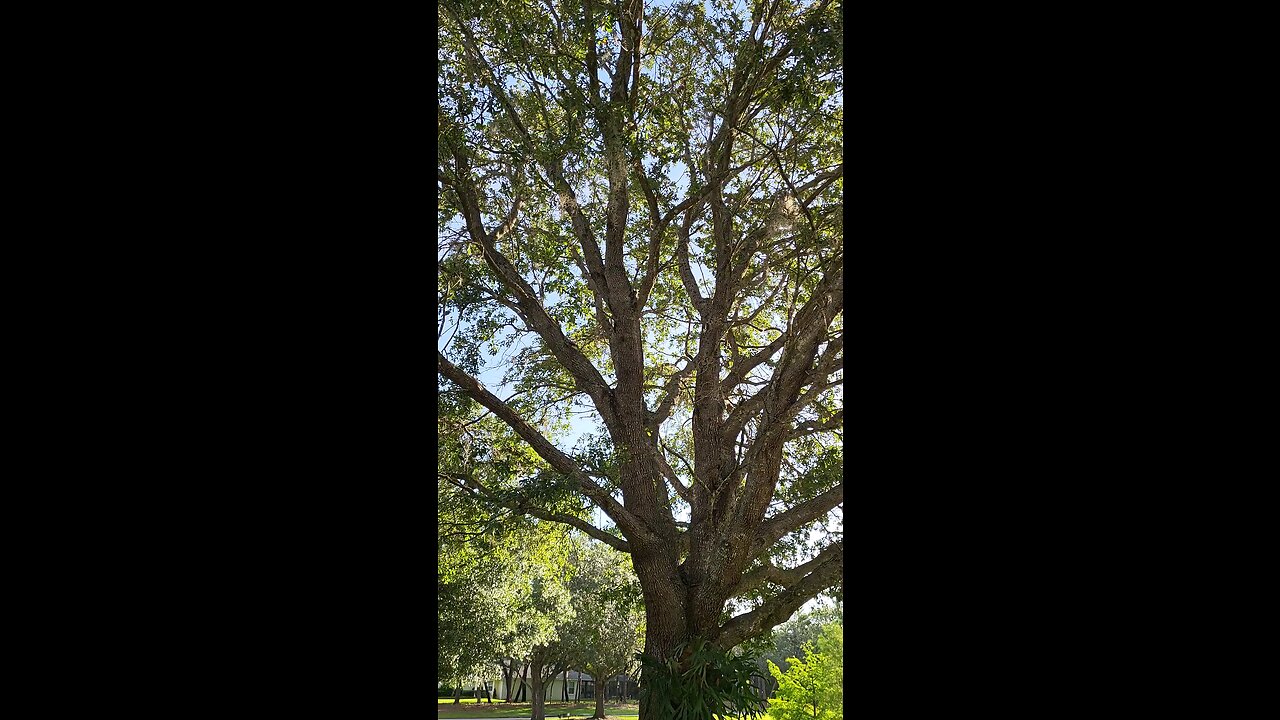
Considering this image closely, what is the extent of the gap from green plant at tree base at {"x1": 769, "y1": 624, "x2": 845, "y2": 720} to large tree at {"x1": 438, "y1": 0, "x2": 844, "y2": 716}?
0.56 meters

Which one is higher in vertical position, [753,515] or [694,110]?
[694,110]

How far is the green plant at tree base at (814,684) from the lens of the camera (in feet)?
17.8

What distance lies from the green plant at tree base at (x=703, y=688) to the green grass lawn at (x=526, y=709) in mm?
10520

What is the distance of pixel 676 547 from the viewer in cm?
490

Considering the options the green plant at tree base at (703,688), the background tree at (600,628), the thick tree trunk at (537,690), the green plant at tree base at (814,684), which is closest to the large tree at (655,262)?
the green plant at tree base at (703,688)

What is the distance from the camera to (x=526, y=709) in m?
17.2

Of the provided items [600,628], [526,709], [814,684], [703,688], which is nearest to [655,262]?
[703,688]

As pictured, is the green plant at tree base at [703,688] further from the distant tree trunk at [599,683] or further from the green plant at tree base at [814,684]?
the distant tree trunk at [599,683]

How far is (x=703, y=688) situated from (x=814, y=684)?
148 cm

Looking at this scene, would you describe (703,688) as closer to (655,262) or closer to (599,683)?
(655,262)
